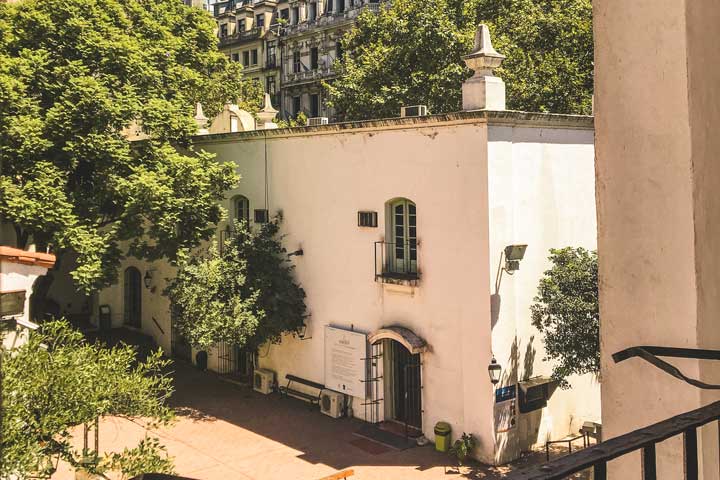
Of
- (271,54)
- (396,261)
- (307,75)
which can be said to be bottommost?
(396,261)

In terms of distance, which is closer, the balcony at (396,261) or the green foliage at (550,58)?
the balcony at (396,261)

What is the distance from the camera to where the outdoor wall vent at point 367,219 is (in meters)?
19.6

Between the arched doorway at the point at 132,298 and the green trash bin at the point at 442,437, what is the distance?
16.1m

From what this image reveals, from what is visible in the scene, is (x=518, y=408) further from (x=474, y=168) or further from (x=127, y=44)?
(x=127, y=44)

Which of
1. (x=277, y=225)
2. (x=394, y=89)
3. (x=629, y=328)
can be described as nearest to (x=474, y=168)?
(x=277, y=225)

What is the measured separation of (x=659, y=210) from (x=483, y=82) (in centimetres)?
1347

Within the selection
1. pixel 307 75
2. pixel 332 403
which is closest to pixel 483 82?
pixel 332 403

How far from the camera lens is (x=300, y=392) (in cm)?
2225

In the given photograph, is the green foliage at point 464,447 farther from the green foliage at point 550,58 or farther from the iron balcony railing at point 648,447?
the green foliage at point 550,58

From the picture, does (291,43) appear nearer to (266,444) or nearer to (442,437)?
(266,444)

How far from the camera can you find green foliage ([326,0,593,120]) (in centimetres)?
3028

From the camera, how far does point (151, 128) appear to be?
71.5 feet

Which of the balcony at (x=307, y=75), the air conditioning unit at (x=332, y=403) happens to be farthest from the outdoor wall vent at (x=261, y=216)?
the balcony at (x=307, y=75)

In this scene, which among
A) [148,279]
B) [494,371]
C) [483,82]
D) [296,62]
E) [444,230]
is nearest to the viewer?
[494,371]
